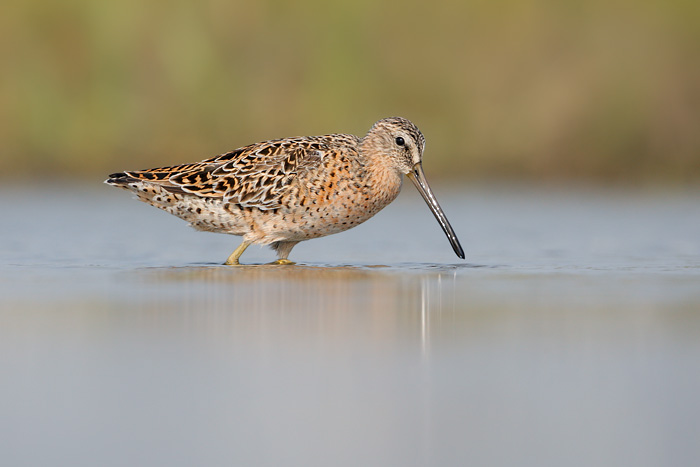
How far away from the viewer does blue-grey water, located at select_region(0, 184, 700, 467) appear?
4008mm

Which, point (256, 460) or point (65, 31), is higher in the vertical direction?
point (65, 31)

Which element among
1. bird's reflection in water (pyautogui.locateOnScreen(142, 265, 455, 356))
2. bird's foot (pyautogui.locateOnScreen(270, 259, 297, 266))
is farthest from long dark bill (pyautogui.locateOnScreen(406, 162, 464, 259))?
bird's foot (pyautogui.locateOnScreen(270, 259, 297, 266))

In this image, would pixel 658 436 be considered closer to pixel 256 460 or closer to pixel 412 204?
pixel 256 460

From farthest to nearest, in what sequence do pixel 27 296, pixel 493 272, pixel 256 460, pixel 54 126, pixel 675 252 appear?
pixel 54 126 < pixel 675 252 < pixel 493 272 < pixel 27 296 < pixel 256 460

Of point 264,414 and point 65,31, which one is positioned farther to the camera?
point 65,31

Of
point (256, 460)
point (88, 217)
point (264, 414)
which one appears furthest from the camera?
point (88, 217)

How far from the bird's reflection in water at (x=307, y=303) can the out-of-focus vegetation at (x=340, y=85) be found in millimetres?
6743

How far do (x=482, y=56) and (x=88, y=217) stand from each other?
5.94 m

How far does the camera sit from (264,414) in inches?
169

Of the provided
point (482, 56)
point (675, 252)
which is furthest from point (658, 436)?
point (482, 56)

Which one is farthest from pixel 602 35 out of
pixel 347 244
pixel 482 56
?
pixel 347 244

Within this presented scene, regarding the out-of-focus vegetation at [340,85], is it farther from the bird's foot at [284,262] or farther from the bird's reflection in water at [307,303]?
the bird's reflection in water at [307,303]

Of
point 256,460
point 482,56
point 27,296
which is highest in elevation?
point 482,56

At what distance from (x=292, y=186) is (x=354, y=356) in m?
3.54
